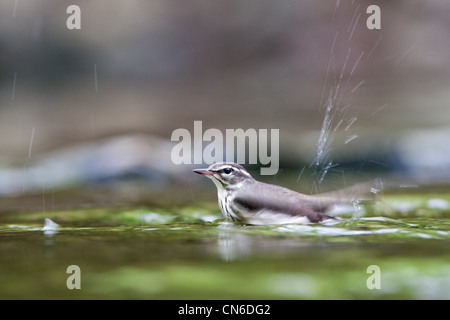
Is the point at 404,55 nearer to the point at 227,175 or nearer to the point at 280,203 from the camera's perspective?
the point at 227,175

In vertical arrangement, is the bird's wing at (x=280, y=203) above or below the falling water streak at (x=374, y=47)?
below

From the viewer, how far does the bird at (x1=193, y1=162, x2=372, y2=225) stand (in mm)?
3850

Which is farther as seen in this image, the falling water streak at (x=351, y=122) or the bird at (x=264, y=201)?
the falling water streak at (x=351, y=122)

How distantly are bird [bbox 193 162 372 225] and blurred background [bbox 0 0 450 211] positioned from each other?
112 inches

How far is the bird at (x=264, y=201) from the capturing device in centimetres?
385

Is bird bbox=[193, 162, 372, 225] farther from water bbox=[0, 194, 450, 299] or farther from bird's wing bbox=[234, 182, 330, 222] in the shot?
water bbox=[0, 194, 450, 299]

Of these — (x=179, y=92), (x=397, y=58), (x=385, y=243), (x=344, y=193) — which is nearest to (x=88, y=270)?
(x=385, y=243)

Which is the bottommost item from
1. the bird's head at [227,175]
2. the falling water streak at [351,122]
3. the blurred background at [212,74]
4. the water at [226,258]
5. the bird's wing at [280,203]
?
the water at [226,258]

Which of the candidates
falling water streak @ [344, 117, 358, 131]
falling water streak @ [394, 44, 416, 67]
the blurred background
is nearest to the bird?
the blurred background

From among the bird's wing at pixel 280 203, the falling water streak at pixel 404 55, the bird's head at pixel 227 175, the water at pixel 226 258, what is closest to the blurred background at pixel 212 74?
the falling water streak at pixel 404 55

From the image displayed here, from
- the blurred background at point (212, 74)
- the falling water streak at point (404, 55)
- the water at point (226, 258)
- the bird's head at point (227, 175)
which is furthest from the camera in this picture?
the falling water streak at point (404, 55)

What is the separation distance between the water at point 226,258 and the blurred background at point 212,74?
3631mm

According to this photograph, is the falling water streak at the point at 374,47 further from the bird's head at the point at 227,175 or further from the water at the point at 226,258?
the water at the point at 226,258

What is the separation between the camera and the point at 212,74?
10.4m
